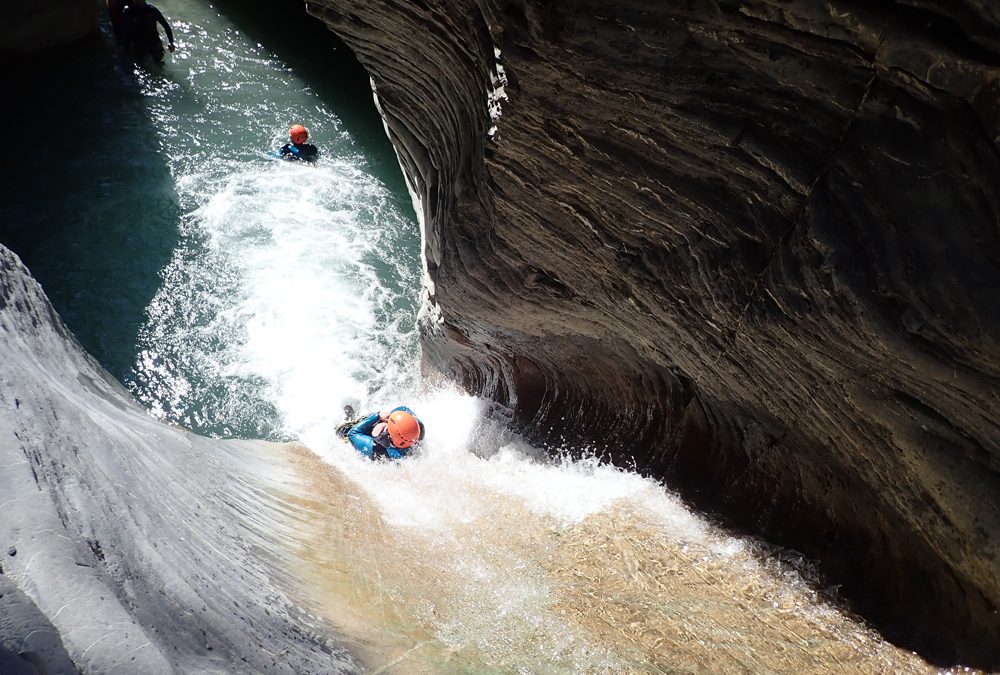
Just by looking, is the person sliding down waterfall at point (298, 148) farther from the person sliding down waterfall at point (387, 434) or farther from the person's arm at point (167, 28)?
the person sliding down waterfall at point (387, 434)

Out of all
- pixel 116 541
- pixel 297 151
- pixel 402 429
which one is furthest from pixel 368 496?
pixel 297 151

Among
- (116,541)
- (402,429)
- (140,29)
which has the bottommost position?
(402,429)

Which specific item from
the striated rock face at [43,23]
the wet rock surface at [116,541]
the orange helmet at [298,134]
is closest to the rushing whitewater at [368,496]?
the wet rock surface at [116,541]

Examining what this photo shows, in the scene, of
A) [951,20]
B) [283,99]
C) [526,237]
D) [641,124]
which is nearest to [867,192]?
[951,20]

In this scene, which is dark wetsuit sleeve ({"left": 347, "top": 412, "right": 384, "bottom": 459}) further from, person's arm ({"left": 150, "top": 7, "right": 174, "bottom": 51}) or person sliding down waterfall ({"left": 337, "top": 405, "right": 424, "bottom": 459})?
person's arm ({"left": 150, "top": 7, "right": 174, "bottom": 51})

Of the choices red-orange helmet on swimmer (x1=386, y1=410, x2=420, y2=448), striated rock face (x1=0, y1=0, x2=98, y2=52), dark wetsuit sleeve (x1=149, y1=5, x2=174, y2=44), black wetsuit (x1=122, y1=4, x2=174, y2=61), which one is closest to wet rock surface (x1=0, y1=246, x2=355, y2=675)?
red-orange helmet on swimmer (x1=386, y1=410, x2=420, y2=448)

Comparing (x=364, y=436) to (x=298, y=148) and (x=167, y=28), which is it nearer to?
(x=298, y=148)
